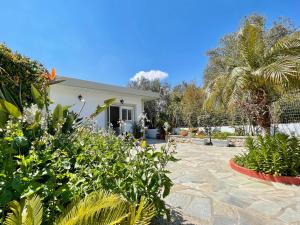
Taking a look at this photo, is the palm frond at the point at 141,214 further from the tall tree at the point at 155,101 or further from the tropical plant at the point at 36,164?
the tall tree at the point at 155,101

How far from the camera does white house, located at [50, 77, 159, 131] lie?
35.1 feet

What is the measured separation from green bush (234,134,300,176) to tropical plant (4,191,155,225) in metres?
4.07

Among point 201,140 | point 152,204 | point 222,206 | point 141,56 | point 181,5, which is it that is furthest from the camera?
point 141,56

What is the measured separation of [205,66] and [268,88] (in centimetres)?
1424

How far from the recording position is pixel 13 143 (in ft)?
7.85

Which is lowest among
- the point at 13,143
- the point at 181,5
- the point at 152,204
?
the point at 152,204

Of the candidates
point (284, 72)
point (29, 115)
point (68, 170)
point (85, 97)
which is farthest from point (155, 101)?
point (68, 170)

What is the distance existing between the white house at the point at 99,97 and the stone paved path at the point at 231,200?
19.1 ft

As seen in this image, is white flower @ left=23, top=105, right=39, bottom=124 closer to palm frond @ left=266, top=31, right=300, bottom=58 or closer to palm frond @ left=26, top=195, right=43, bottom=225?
palm frond @ left=26, top=195, right=43, bottom=225

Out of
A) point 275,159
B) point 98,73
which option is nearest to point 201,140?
point 275,159

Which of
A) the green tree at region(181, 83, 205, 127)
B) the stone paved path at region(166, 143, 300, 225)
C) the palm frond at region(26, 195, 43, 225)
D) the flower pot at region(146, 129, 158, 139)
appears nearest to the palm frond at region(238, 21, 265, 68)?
the stone paved path at region(166, 143, 300, 225)

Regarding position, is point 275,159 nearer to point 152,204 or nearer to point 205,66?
point 152,204

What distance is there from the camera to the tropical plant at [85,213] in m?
1.35

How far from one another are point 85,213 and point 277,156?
4.57 m
